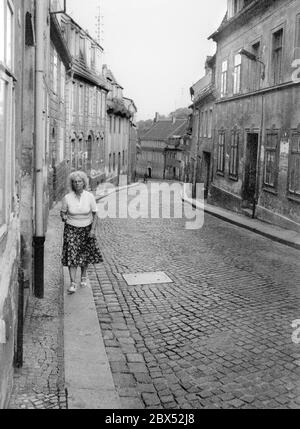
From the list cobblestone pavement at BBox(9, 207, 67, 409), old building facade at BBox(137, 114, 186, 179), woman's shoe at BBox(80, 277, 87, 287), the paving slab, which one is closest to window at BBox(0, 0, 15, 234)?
cobblestone pavement at BBox(9, 207, 67, 409)

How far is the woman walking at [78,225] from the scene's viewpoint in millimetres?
7449

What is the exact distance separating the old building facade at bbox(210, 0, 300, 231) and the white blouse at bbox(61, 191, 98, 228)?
8.62 m

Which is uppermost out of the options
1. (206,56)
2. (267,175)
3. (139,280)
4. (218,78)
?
(206,56)

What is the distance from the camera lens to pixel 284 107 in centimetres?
1586

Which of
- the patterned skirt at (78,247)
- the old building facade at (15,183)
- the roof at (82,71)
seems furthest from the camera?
the roof at (82,71)

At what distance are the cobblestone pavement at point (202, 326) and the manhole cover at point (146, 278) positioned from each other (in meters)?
0.14

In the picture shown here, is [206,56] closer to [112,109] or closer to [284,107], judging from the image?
[112,109]

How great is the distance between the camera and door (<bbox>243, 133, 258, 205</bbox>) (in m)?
19.9

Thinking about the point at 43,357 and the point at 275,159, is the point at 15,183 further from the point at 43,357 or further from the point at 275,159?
the point at 275,159

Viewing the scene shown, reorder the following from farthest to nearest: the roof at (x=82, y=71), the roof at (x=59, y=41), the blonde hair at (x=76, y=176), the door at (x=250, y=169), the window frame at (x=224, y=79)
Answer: the roof at (x=82, y=71) < the window frame at (x=224, y=79) < the door at (x=250, y=169) < the roof at (x=59, y=41) < the blonde hair at (x=76, y=176)

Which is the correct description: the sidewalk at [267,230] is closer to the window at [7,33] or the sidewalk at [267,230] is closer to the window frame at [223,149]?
the window frame at [223,149]

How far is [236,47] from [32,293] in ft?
54.9

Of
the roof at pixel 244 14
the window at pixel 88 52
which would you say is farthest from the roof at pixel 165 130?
the roof at pixel 244 14
